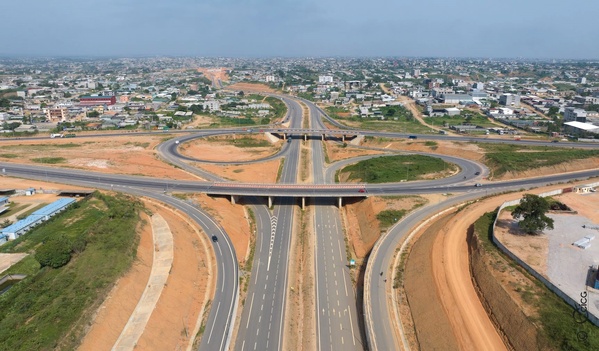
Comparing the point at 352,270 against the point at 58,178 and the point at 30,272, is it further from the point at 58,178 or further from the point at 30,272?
the point at 58,178

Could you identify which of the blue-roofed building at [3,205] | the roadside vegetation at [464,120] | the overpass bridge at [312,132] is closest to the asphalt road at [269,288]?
the blue-roofed building at [3,205]

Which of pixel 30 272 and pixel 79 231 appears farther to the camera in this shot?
pixel 79 231

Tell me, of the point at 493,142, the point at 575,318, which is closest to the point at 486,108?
the point at 493,142

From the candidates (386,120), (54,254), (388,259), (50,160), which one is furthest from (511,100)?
(54,254)

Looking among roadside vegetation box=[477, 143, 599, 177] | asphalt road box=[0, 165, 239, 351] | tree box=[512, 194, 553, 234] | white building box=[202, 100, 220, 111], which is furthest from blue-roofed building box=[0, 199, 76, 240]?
white building box=[202, 100, 220, 111]

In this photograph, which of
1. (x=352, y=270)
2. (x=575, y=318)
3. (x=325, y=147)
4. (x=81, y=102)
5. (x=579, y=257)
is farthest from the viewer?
(x=81, y=102)

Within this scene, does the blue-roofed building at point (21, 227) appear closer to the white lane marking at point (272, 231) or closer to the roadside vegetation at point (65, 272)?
the roadside vegetation at point (65, 272)

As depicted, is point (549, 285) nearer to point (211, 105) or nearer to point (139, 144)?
point (139, 144)
